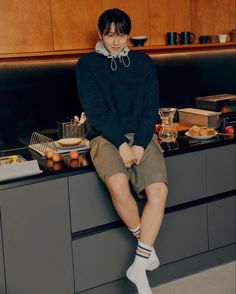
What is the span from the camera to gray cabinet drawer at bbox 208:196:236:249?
10.0ft

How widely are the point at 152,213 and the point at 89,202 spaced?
324 millimetres

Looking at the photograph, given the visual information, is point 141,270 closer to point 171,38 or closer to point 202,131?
point 202,131

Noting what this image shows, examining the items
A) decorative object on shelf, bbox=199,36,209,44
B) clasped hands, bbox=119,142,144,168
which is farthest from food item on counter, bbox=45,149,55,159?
decorative object on shelf, bbox=199,36,209,44

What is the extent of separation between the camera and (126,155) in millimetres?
2643

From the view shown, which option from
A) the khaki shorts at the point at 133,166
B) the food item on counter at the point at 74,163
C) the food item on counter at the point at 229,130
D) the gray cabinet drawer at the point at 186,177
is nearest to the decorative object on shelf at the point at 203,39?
the food item on counter at the point at 229,130

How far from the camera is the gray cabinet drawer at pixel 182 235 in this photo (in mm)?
2910

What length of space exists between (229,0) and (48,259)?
7.07 ft

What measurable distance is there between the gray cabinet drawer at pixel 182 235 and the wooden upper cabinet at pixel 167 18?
1.10 m

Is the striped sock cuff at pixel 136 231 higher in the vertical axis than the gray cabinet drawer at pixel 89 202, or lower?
lower

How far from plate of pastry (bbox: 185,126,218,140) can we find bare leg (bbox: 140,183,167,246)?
590 millimetres

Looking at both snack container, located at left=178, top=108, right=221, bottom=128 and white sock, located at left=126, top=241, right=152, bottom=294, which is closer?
white sock, located at left=126, top=241, right=152, bottom=294

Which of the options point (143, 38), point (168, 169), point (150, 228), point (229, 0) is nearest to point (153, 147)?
point (168, 169)

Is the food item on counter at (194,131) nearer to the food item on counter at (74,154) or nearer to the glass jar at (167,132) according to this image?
the glass jar at (167,132)

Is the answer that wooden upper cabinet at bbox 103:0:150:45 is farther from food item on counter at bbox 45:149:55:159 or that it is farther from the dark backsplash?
food item on counter at bbox 45:149:55:159
